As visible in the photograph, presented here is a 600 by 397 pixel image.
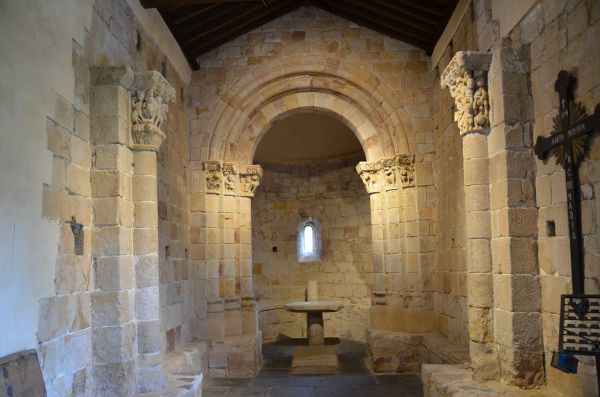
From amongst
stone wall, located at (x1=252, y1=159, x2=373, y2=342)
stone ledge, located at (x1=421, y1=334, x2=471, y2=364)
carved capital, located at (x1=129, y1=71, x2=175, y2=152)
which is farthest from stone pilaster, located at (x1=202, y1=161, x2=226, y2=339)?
stone wall, located at (x1=252, y1=159, x2=373, y2=342)

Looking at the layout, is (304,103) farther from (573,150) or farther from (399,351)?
(573,150)

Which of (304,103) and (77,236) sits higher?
(304,103)

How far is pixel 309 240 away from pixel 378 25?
5.51 meters

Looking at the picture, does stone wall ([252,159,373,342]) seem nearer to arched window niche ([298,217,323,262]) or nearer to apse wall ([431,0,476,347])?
arched window niche ([298,217,323,262])

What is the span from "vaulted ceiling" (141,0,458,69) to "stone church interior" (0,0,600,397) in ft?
0.10

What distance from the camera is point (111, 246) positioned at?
4.27 meters

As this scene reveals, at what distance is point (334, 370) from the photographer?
7441 mm

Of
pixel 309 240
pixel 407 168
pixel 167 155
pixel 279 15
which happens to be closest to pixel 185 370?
pixel 167 155

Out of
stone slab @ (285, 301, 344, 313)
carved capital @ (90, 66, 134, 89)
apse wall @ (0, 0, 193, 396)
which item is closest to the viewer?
apse wall @ (0, 0, 193, 396)

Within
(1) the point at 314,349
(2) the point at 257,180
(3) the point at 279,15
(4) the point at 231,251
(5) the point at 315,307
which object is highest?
(3) the point at 279,15

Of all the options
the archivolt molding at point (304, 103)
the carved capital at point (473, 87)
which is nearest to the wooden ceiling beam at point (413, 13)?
the archivolt molding at point (304, 103)

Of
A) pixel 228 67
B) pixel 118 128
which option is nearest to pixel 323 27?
pixel 228 67

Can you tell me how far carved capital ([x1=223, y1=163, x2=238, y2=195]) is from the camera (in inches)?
299

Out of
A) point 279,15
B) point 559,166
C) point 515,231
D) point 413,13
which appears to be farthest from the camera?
point 279,15
